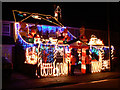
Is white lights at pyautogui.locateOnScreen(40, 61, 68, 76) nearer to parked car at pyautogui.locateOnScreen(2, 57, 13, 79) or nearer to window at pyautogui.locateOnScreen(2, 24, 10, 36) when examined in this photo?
parked car at pyautogui.locateOnScreen(2, 57, 13, 79)

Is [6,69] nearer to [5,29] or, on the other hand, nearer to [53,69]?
[53,69]

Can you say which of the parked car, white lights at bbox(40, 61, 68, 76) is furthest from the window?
white lights at bbox(40, 61, 68, 76)

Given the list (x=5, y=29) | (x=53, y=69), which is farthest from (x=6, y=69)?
(x=5, y=29)

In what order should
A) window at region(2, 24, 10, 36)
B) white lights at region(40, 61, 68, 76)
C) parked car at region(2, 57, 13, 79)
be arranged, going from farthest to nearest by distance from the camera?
window at region(2, 24, 10, 36) → white lights at region(40, 61, 68, 76) → parked car at region(2, 57, 13, 79)

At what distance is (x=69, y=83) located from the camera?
408 inches

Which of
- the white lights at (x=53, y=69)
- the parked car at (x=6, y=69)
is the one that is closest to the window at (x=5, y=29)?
the parked car at (x=6, y=69)

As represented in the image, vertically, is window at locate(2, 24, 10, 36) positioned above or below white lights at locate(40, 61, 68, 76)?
above

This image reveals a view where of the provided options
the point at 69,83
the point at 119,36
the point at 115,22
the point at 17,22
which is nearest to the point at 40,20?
the point at 17,22

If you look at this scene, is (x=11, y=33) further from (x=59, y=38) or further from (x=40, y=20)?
(x=59, y=38)

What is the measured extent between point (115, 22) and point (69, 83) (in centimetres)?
1984

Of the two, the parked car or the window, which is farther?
the window

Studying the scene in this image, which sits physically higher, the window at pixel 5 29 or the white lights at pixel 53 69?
the window at pixel 5 29

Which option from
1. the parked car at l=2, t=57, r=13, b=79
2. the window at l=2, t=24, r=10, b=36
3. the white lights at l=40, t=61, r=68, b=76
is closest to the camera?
the parked car at l=2, t=57, r=13, b=79

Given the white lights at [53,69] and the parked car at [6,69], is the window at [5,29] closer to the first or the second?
the parked car at [6,69]
